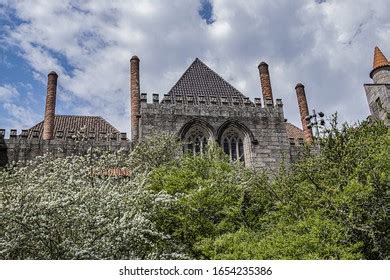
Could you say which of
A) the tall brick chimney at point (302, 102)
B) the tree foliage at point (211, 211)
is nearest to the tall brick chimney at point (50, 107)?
the tree foliage at point (211, 211)

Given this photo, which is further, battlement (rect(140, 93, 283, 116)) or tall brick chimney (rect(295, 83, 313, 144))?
tall brick chimney (rect(295, 83, 313, 144))

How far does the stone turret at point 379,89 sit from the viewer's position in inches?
813

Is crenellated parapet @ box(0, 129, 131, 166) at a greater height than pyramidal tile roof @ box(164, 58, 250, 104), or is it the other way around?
pyramidal tile roof @ box(164, 58, 250, 104)

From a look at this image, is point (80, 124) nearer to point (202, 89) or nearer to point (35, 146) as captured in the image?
point (35, 146)

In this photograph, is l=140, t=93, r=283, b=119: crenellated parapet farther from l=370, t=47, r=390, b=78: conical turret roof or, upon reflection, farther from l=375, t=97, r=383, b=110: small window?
l=370, t=47, r=390, b=78: conical turret roof

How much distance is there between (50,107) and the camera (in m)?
23.5

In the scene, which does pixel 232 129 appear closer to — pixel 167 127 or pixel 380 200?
pixel 167 127

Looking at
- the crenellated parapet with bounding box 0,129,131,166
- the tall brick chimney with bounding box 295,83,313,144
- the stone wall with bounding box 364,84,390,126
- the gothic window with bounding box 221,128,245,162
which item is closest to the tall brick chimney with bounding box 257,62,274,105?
the tall brick chimney with bounding box 295,83,313,144

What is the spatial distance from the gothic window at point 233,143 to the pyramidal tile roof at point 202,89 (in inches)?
63.9

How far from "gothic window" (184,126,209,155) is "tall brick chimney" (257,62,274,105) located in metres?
4.87

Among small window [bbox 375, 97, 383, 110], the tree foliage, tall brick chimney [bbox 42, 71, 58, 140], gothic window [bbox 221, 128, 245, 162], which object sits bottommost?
the tree foliage

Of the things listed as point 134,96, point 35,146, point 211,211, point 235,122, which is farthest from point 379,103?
point 35,146

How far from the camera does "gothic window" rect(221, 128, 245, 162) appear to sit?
21245mm
